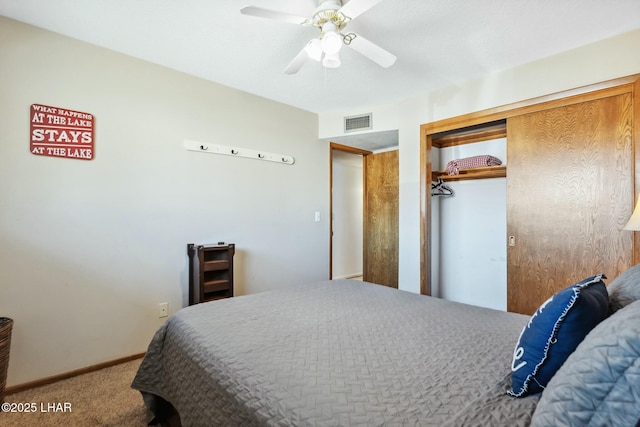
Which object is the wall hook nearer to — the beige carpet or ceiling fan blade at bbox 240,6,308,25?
A: ceiling fan blade at bbox 240,6,308,25

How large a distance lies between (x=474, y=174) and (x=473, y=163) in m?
0.16

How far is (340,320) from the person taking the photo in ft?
4.91

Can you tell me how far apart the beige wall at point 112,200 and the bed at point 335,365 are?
1.07m

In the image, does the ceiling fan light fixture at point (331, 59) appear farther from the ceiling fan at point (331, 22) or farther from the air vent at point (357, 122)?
the air vent at point (357, 122)

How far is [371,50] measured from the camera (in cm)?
187

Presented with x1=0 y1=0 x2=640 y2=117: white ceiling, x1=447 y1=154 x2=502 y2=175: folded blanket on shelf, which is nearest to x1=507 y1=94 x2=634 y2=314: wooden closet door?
x1=447 y1=154 x2=502 y2=175: folded blanket on shelf

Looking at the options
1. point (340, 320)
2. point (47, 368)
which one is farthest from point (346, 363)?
point (47, 368)

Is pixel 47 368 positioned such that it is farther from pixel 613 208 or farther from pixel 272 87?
pixel 613 208

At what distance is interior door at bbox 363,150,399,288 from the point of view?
4176 millimetres

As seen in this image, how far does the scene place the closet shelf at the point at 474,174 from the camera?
2898 millimetres

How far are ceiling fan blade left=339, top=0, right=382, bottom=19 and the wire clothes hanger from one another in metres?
2.29

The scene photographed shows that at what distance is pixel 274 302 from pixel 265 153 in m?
1.91

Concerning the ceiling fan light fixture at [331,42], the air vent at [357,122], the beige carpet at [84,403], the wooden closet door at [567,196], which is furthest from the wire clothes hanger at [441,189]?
the beige carpet at [84,403]

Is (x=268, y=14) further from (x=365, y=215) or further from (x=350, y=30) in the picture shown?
(x=365, y=215)
